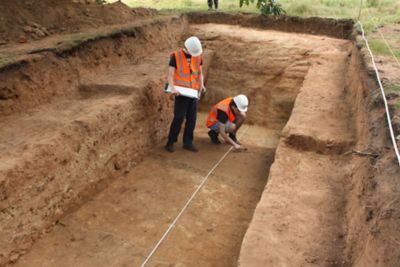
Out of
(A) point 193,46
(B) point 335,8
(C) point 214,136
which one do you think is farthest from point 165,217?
(B) point 335,8

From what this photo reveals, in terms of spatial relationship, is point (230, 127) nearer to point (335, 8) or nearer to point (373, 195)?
point (373, 195)

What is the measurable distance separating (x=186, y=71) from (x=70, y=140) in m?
2.02

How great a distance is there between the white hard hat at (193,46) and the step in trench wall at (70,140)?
2.86 ft

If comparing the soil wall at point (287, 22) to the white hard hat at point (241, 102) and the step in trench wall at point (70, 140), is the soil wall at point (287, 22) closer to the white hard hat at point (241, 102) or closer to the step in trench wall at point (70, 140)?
the step in trench wall at point (70, 140)

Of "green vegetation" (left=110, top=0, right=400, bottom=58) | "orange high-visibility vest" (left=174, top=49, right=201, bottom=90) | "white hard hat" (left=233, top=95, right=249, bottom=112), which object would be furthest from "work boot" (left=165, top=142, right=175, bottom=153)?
"green vegetation" (left=110, top=0, right=400, bottom=58)

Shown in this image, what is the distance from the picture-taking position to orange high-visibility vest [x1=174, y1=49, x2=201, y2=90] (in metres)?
5.62

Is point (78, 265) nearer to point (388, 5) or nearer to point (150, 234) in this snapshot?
point (150, 234)

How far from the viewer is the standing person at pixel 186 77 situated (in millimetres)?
5557

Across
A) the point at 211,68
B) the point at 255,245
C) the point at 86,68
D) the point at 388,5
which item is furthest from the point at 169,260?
the point at 388,5

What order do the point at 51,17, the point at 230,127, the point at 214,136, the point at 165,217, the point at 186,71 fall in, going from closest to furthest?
the point at 165,217 → the point at 186,71 → the point at 230,127 → the point at 214,136 → the point at 51,17

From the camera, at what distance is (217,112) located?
248 inches

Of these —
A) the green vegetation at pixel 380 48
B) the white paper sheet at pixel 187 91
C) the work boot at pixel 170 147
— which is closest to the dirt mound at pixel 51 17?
the white paper sheet at pixel 187 91

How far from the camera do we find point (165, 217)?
4699 millimetres

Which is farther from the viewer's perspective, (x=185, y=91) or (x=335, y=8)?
(x=335, y=8)
